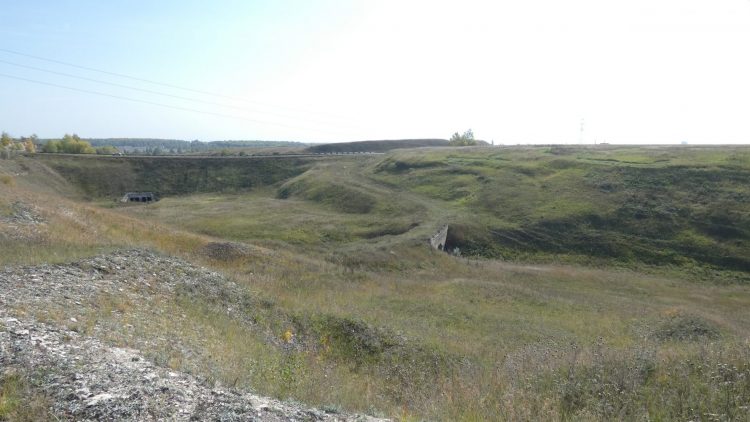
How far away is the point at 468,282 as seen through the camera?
2822cm

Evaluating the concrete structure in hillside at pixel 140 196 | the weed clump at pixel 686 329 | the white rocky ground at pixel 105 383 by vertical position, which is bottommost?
the weed clump at pixel 686 329

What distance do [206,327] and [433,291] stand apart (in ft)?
53.1

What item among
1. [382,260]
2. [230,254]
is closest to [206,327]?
[230,254]

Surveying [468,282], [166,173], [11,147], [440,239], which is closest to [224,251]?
[468,282]

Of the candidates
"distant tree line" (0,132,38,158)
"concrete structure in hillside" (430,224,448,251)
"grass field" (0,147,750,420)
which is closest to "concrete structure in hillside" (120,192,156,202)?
"grass field" (0,147,750,420)

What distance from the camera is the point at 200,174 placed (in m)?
81.4

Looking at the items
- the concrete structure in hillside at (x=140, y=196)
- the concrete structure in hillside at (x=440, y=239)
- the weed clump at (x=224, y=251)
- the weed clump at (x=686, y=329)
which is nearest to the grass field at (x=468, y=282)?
the weed clump at (x=686, y=329)

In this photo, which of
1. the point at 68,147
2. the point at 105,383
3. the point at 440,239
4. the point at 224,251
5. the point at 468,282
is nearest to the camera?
the point at 105,383

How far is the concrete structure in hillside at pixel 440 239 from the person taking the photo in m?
39.1

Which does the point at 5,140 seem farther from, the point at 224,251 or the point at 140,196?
the point at 224,251

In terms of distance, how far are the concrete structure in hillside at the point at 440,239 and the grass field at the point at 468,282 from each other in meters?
0.94

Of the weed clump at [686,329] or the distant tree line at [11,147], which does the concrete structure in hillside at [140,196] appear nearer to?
the distant tree line at [11,147]

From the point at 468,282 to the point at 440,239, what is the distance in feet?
44.6

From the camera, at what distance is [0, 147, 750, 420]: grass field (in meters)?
9.23
